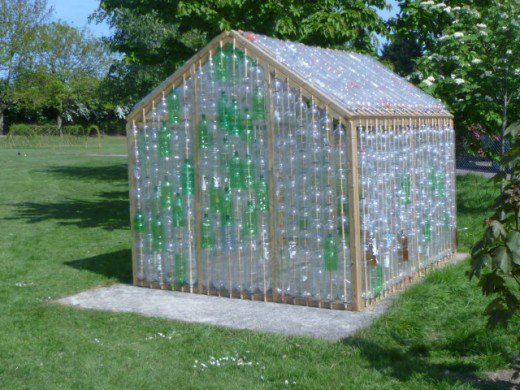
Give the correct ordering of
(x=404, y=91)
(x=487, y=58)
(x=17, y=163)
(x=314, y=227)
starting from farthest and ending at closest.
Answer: (x=17, y=163)
(x=487, y=58)
(x=404, y=91)
(x=314, y=227)

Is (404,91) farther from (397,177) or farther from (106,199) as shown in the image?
(106,199)

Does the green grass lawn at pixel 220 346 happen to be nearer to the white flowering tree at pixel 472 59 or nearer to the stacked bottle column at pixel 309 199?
the stacked bottle column at pixel 309 199

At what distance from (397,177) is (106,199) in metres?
13.0

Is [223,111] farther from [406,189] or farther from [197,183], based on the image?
[406,189]

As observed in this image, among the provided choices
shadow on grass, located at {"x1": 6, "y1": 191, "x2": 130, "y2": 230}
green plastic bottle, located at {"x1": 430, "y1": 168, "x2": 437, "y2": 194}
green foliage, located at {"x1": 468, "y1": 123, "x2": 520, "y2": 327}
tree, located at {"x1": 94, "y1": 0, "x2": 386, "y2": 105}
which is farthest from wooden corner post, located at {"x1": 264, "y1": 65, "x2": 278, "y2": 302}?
shadow on grass, located at {"x1": 6, "y1": 191, "x2": 130, "y2": 230}

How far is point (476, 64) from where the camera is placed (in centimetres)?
1412

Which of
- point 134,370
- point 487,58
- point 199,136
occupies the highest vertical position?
point 487,58

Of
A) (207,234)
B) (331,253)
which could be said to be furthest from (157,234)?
(331,253)

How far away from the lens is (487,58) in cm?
1415

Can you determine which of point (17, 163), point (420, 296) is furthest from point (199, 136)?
point (17, 163)

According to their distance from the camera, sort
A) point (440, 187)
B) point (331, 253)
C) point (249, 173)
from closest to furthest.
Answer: point (331, 253) → point (249, 173) → point (440, 187)

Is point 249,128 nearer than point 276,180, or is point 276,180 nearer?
point 276,180

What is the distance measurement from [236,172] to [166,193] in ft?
3.27

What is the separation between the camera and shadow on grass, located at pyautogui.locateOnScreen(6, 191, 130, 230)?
16.2 metres
